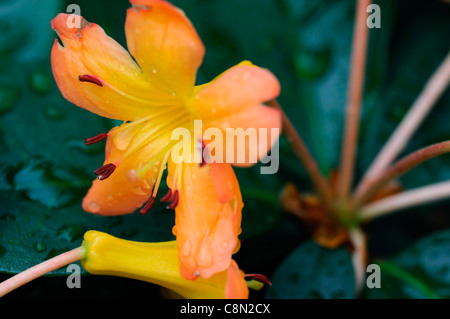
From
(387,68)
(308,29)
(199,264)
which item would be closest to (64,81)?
(199,264)

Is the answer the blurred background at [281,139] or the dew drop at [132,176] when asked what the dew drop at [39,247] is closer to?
the blurred background at [281,139]

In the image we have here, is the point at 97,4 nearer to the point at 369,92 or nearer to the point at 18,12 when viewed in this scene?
the point at 18,12

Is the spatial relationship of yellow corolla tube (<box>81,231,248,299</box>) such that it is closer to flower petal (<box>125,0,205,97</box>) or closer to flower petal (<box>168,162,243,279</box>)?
flower petal (<box>168,162,243,279</box>)

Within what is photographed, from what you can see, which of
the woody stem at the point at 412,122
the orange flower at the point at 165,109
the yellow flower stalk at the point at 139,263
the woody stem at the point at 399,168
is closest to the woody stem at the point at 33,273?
the yellow flower stalk at the point at 139,263

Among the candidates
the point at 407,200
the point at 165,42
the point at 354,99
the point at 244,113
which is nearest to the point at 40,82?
the point at 165,42

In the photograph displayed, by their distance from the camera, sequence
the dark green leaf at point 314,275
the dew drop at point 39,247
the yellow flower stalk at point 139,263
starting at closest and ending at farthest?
1. the yellow flower stalk at point 139,263
2. the dew drop at point 39,247
3. the dark green leaf at point 314,275

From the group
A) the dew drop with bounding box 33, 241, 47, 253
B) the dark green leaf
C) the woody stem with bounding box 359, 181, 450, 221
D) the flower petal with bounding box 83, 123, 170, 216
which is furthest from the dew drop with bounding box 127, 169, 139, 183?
the woody stem with bounding box 359, 181, 450, 221
